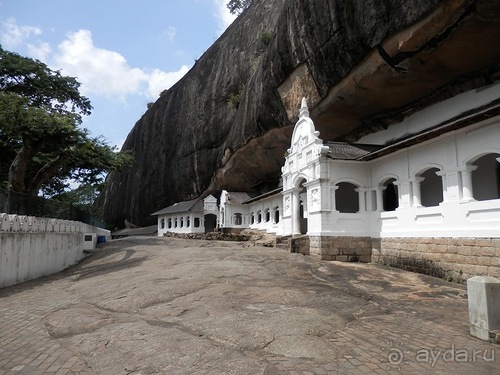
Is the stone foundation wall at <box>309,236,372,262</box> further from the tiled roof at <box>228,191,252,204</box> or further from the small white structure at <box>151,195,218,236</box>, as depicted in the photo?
the small white structure at <box>151,195,218,236</box>

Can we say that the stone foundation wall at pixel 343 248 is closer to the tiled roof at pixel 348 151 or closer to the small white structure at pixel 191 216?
the tiled roof at pixel 348 151

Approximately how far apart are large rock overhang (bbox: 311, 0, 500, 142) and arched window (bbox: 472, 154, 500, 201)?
2.75m

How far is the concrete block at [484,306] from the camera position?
5059mm

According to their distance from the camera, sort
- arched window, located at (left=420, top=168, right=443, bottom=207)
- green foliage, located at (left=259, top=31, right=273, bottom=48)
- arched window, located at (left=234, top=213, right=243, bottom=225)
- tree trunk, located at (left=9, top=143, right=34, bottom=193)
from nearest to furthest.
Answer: arched window, located at (left=420, top=168, right=443, bottom=207) → tree trunk, located at (left=9, top=143, right=34, bottom=193) → green foliage, located at (left=259, top=31, right=273, bottom=48) → arched window, located at (left=234, top=213, right=243, bottom=225)

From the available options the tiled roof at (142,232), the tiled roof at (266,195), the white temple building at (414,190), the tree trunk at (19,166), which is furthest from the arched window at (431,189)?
the tiled roof at (142,232)

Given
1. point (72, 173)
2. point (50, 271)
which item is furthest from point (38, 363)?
point (72, 173)

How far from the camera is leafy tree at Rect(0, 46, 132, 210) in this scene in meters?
15.7

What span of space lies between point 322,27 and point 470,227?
378 inches

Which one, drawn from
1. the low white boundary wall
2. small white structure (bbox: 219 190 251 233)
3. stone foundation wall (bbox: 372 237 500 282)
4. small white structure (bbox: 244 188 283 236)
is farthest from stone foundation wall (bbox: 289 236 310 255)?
small white structure (bbox: 219 190 251 233)

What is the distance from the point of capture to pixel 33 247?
1152 cm

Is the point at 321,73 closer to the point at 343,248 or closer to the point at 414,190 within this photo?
the point at 414,190

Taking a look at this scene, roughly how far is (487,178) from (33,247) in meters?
14.4

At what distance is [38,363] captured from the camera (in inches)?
177

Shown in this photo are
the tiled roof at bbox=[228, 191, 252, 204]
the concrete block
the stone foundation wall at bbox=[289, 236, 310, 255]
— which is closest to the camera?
the concrete block
